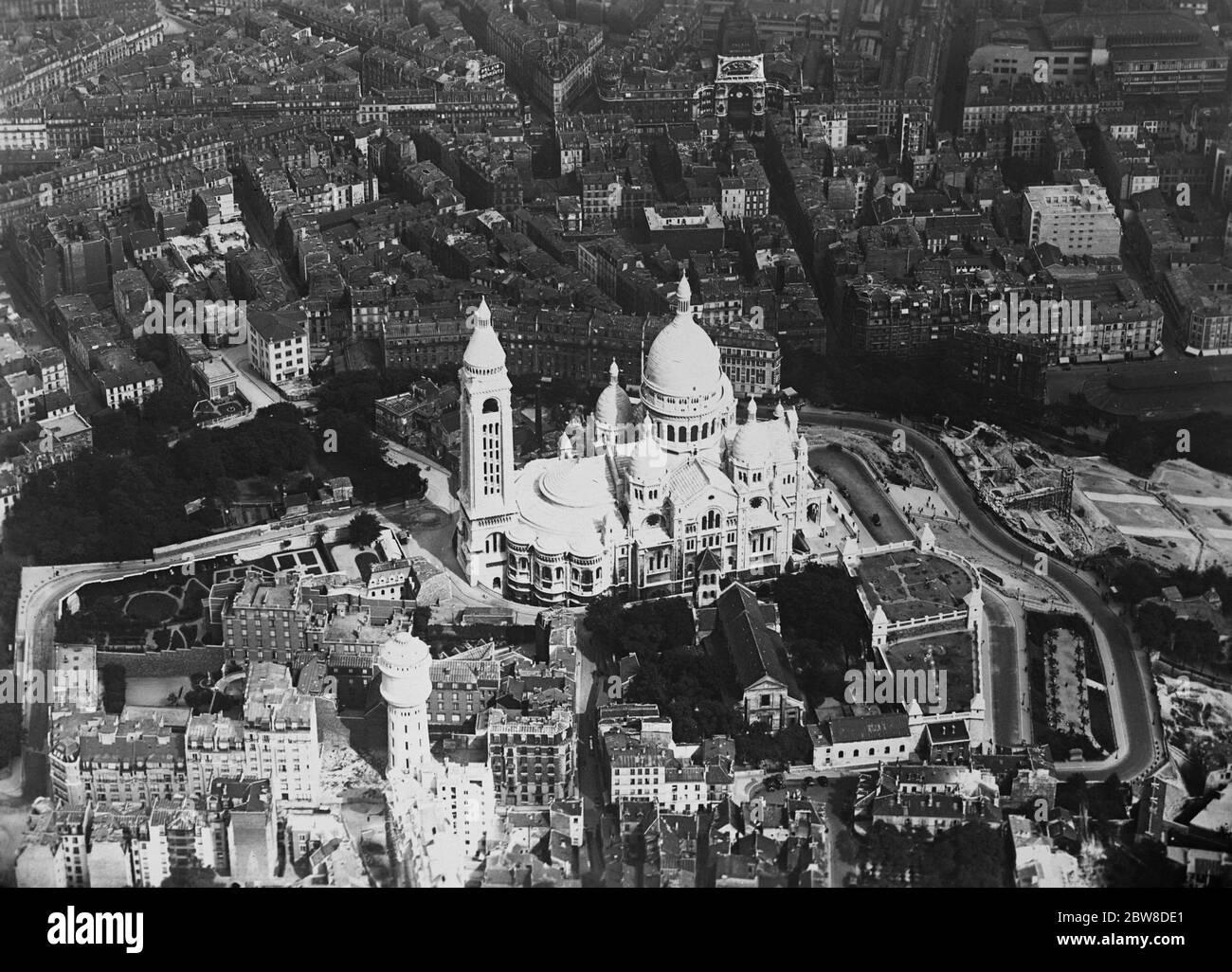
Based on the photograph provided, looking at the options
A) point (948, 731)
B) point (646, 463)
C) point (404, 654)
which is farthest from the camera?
point (646, 463)

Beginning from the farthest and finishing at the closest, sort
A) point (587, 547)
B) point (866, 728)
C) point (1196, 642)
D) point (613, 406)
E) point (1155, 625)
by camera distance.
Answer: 1. point (613, 406)
2. point (587, 547)
3. point (1155, 625)
4. point (1196, 642)
5. point (866, 728)

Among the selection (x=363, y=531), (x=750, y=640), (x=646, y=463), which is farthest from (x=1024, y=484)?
(x=363, y=531)

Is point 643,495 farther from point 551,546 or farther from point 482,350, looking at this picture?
point 482,350

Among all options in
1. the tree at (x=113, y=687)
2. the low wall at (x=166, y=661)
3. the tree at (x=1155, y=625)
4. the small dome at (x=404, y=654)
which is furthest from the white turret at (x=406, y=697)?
the tree at (x=1155, y=625)

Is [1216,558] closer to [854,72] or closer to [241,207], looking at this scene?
[854,72]

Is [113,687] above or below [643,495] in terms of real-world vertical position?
below

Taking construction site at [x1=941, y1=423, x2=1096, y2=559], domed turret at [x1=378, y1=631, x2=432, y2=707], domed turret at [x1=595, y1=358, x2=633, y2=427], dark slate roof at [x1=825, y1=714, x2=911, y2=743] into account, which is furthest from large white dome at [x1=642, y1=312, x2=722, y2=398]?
domed turret at [x1=378, y1=631, x2=432, y2=707]

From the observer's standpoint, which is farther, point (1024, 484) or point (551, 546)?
point (1024, 484)
